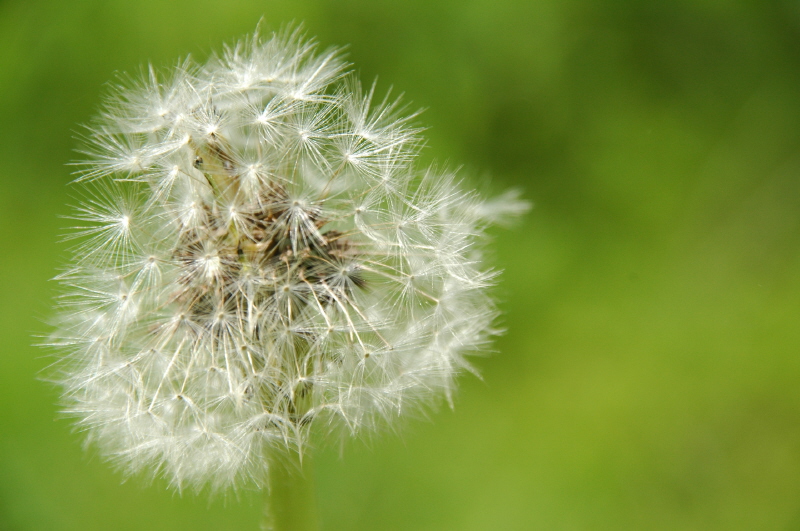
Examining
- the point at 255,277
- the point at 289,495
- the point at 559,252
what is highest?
the point at 559,252

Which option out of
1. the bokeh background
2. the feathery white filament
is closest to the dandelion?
the feathery white filament

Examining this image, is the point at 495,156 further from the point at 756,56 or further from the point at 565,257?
the point at 756,56

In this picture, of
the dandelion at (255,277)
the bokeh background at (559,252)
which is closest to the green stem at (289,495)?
the dandelion at (255,277)

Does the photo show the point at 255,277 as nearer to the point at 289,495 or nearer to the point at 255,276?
the point at 255,276

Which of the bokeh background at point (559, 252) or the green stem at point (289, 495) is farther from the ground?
the bokeh background at point (559, 252)

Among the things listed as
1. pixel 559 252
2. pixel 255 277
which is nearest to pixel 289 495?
pixel 255 277

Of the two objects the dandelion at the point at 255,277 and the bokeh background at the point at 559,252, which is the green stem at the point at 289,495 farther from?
the bokeh background at the point at 559,252

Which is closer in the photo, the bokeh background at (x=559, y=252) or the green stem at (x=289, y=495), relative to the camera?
the green stem at (x=289, y=495)
